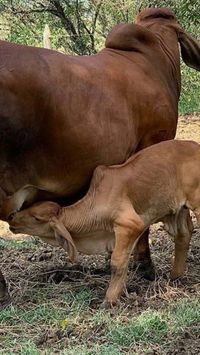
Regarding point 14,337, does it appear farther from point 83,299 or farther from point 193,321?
point 193,321

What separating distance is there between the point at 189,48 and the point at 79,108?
191 cm

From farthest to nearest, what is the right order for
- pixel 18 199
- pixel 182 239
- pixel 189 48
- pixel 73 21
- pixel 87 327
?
pixel 73 21
pixel 189 48
pixel 182 239
pixel 18 199
pixel 87 327

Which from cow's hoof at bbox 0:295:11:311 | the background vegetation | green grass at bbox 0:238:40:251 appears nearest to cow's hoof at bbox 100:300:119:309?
cow's hoof at bbox 0:295:11:311

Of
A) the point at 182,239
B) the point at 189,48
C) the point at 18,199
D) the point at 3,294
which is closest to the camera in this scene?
the point at 18,199

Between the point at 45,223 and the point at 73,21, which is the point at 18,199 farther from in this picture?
the point at 73,21

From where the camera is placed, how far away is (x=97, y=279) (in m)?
6.19

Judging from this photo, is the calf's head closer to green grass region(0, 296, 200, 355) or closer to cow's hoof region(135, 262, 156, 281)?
green grass region(0, 296, 200, 355)

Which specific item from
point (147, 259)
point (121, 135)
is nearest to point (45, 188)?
point (121, 135)

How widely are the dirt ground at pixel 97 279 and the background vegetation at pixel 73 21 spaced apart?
7.54 m

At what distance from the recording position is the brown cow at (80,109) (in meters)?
5.07

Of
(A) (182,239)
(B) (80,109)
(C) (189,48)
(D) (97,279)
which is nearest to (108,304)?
(D) (97,279)

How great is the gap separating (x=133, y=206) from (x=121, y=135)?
1.70 ft

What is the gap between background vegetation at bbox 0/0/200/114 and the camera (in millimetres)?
14508

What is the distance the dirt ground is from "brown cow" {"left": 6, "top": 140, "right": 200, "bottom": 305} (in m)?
0.35
